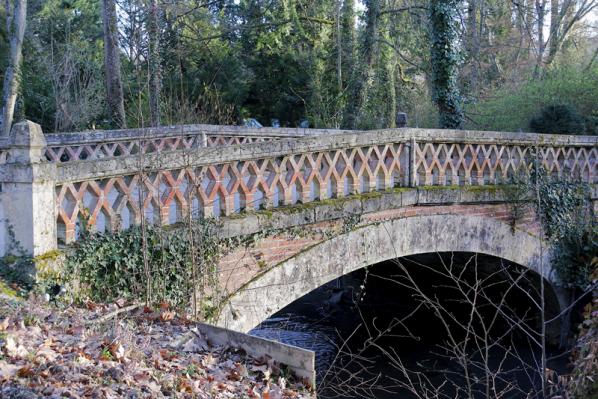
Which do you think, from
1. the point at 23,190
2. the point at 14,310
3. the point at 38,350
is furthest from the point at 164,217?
the point at 38,350

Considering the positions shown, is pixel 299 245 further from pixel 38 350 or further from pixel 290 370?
pixel 38 350

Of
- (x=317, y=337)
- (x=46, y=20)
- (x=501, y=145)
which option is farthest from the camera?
(x=46, y=20)

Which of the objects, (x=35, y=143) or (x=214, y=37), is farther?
(x=214, y=37)

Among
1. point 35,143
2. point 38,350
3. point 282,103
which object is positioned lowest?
point 38,350

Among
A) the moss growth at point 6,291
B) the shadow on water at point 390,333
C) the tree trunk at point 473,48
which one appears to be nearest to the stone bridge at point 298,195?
the moss growth at point 6,291

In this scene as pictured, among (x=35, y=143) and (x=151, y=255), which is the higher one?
(x=35, y=143)

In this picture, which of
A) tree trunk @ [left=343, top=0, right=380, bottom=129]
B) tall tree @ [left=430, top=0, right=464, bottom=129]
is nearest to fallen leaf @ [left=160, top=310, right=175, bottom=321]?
tall tree @ [left=430, top=0, right=464, bottom=129]

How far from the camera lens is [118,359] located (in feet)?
14.5

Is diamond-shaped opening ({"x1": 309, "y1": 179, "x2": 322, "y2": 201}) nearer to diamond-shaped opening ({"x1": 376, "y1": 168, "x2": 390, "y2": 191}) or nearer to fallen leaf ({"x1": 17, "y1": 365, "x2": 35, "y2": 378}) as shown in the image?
diamond-shaped opening ({"x1": 376, "y1": 168, "x2": 390, "y2": 191})

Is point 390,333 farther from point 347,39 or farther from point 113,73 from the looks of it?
point 347,39

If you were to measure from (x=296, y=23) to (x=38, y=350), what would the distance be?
20823mm

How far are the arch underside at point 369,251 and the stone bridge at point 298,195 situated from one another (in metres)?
0.02

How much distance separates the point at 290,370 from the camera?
5188 millimetres

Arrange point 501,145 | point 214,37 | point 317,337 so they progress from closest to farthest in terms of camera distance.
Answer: point 501,145 → point 317,337 → point 214,37
